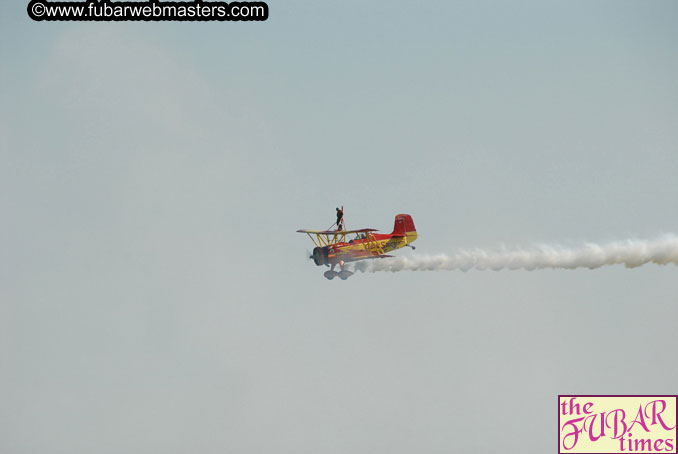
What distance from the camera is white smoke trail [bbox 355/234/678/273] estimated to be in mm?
53219

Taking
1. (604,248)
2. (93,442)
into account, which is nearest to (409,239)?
(604,248)

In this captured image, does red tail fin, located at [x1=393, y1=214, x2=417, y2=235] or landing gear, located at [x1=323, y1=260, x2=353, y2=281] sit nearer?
landing gear, located at [x1=323, y1=260, x2=353, y2=281]

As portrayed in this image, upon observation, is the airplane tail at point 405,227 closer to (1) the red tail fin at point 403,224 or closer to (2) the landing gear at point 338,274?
(1) the red tail fin at point 403,224

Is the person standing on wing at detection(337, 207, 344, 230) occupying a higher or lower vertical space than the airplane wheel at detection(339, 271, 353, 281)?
higher

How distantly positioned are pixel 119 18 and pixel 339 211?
17.7 m

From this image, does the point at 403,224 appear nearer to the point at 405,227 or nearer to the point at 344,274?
the point at 405,227

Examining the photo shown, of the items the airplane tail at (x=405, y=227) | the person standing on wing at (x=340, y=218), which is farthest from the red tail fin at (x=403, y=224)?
the person standing on wing at (x=340, y=218)

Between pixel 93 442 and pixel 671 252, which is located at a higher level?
pixel 671 252

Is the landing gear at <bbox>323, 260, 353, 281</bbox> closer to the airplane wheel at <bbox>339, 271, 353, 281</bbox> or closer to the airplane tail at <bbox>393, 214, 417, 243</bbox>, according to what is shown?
the airplane wheel at <bbox>339, 271, 353, 281</bbox>

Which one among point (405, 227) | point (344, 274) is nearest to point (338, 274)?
point (344, 274)

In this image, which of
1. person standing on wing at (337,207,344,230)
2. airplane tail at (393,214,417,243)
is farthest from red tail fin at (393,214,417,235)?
person standing on wing at (337,207,344,230)

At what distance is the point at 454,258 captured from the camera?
61344mm

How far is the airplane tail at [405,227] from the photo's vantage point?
61.6 meters

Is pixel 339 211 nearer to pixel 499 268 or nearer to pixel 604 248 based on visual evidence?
pixel 499 268
